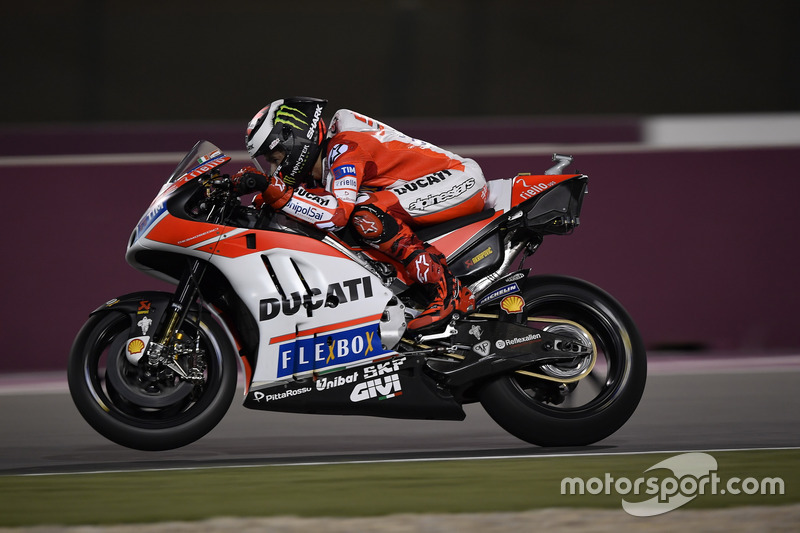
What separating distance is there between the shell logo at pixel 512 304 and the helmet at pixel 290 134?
1152mm

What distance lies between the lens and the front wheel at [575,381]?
5547 millimetres

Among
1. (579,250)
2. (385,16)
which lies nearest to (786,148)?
(579,250)

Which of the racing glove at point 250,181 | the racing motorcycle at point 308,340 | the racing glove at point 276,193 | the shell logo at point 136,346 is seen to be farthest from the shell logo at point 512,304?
the shell logo at point 136,346

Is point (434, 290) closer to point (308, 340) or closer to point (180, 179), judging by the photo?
point (308, 340)

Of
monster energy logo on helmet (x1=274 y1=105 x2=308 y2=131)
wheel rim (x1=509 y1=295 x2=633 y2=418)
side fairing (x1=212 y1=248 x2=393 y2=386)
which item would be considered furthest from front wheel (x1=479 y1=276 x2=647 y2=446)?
monster energy logo on helmet (x1=274 y1=105 x2=308 y2=131)

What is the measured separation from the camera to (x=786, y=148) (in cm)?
908

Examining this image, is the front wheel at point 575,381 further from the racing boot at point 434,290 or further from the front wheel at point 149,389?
the front wheel at point 149,389

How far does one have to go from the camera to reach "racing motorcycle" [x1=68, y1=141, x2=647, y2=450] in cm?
545

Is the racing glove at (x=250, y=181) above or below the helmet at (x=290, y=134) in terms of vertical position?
below

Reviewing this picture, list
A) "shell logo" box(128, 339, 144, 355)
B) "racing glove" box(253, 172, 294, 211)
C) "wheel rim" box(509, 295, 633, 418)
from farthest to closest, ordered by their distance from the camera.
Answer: "wheel rim" box(509, 295, 633, 418)
"racing glove" box(253, 172, 294, 211)
"shell logo" box(128, 339, 144, 355)

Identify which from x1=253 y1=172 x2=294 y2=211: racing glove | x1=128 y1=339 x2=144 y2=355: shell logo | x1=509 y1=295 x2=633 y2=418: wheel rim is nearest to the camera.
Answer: x1=128 y1=339 x2=144 y2=355: shell logo

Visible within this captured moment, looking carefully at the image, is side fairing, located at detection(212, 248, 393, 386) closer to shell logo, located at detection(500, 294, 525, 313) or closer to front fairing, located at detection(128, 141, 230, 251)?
front fairing, located at detection(128, 141, 230, 251)

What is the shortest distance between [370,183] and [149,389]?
145 centimetres

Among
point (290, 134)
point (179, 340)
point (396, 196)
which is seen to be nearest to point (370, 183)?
point (396, 196)
